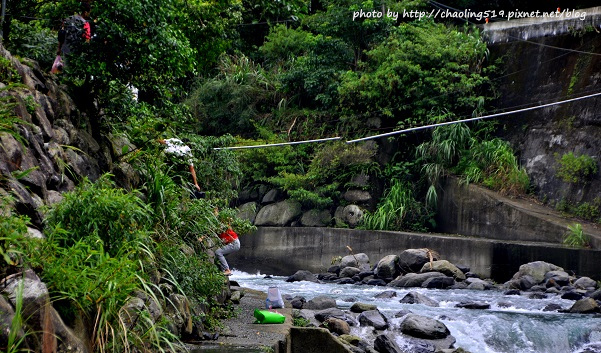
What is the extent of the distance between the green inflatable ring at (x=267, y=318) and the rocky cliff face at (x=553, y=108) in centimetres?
1133

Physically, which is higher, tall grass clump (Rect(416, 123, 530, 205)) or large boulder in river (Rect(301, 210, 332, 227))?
tall grass clump (Rect(416, 123, 530, 205))

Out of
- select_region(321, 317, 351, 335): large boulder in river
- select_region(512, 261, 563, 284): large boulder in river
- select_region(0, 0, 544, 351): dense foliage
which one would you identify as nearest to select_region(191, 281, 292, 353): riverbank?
select_region(0, 0, 544, 351): dense foliage

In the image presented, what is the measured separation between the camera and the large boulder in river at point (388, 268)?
15.8 meters

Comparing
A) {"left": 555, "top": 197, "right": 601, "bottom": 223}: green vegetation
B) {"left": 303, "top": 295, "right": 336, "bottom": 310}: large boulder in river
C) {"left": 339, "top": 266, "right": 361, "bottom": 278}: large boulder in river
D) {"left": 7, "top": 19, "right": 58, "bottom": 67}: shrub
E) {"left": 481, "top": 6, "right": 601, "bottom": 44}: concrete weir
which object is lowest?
{"left": 339, "top": 266, "right": 361, "bottom": 278}: large boulder in river

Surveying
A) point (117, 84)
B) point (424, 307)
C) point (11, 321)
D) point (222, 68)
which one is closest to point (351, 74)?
point (222, 68)

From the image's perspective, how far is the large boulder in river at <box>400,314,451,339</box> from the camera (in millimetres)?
9984

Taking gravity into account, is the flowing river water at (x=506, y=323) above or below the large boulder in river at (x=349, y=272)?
above

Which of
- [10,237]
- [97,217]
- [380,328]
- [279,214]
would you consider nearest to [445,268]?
[380,328]

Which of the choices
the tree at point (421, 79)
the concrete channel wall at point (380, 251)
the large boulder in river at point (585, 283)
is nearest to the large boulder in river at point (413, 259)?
the concrete channel wall at point (380, 251)

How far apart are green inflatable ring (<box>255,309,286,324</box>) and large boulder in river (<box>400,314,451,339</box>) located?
321cm

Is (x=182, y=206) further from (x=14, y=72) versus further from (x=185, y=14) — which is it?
(x=185, y=14)

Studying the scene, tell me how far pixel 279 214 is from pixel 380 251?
3382mm

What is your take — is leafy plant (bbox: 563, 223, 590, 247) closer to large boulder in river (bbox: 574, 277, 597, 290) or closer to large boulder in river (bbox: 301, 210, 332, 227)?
large boulder in river (bbox: 574, 277, 597, 290)

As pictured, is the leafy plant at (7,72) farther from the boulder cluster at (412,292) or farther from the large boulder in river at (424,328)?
the large boulder in river at (424,328)
